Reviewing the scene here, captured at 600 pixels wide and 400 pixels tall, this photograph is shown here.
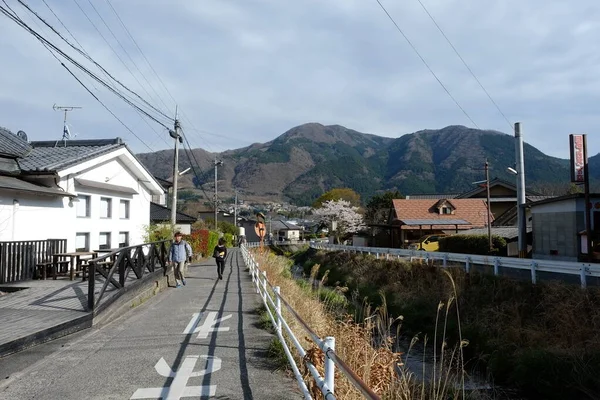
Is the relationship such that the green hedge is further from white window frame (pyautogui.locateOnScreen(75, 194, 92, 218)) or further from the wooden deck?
the wooden deck

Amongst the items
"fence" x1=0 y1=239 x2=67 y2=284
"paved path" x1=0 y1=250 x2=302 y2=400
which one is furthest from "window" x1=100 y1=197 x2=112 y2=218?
"paved path" x1=0 y1=250 x2=302 y2=400

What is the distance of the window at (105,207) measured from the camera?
17.8 metres

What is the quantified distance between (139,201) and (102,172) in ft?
12.5

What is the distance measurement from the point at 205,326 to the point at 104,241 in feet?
36.7

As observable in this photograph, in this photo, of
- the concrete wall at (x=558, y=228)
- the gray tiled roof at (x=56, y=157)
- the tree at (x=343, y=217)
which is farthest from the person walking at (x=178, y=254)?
the tree at (x=343, y=217)

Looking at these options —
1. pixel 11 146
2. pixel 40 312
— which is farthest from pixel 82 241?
pixel 40 312

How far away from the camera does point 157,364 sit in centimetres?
608

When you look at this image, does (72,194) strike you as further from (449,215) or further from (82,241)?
(449,215)

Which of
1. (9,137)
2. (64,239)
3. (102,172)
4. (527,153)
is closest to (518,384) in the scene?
(64,239)

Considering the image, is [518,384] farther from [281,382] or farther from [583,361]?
[281,382]

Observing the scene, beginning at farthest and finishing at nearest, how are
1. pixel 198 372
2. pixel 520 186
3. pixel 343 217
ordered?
1. pixel 343 217
2. pixel 520 186
3. pixel 198 372

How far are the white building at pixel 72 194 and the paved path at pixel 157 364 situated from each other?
5.41 m

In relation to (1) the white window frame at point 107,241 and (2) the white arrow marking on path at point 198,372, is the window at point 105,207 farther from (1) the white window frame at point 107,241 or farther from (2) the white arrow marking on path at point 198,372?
(2) the white arrow marking on path at point 198,372

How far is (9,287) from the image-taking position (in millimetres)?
10820
